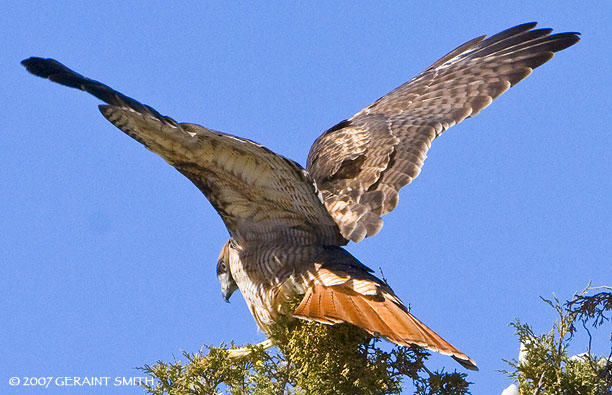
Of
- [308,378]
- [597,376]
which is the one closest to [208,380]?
[308,378]

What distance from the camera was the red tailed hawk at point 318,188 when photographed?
5.55m

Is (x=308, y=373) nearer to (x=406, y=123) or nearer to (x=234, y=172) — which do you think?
(x=234, y=172)

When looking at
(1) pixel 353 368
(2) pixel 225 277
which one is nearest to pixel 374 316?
(1) pixel 353 368

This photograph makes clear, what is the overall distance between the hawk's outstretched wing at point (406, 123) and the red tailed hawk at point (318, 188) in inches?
0.4

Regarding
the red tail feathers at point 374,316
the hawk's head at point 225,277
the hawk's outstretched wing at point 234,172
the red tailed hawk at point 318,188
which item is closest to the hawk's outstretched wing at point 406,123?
the red tailed hawk at point 318,188

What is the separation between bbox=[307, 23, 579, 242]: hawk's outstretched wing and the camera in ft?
21.7

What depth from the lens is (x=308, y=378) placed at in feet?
17.3

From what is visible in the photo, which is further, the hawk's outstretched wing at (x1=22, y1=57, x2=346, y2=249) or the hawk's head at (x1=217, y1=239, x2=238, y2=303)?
the hawk's head at (x1=217, y1=239, x2=238, y2=303)

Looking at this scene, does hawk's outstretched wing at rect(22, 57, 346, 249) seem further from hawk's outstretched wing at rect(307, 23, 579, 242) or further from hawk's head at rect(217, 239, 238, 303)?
hawk's head at rect(217, 239, 238, 303)

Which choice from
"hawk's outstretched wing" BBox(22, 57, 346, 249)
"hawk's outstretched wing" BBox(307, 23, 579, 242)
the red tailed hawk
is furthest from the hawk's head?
"hawk's outstretched wing" BBox(307, 23, 579, 242)

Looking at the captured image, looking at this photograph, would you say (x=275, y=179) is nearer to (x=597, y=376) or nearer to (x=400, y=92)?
(x=597, y=376)

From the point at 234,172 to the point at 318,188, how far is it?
896 mm

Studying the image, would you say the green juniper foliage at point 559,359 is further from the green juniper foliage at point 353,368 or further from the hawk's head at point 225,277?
the hawk's head at point 225,277

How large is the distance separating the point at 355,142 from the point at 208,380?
8.98ft
